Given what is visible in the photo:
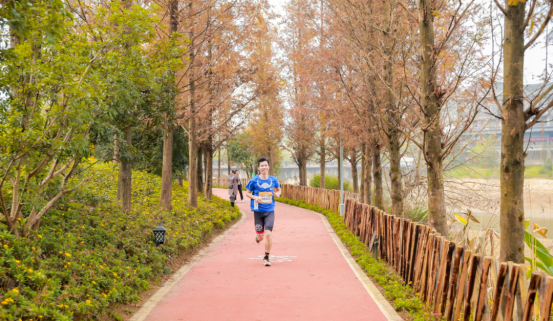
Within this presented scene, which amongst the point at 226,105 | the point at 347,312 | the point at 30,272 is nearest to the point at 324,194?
the point at 226,105

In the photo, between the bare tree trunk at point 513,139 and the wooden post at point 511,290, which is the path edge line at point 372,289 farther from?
the wooden post at point 511,290

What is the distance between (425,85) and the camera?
7.73 metres

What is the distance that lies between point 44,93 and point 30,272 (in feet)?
8.29

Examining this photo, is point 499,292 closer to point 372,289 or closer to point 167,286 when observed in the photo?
point 372,289

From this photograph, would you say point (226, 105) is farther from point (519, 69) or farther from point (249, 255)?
point (519, 69)

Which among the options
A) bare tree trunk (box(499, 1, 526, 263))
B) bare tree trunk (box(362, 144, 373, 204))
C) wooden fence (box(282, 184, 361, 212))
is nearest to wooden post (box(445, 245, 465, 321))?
bare tree trunk (box(499, 1, 526, 263))

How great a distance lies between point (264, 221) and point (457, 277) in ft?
14.0

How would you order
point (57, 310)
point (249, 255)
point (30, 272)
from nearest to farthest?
point (57, 310) → point (30, 272) → point (249, 255)

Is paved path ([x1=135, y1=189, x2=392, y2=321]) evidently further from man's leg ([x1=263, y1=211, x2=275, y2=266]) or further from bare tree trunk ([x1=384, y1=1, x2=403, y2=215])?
bare tree trunk ([x1=384, y1=1, x2=403, y2=215])

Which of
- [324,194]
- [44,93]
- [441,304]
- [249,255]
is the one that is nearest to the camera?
[441,304]

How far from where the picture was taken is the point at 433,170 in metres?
7.80

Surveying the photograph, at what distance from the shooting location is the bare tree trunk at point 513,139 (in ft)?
16.2

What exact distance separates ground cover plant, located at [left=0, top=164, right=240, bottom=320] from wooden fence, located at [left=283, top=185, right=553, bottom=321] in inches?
155

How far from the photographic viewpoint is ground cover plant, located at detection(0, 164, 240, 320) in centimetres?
493
